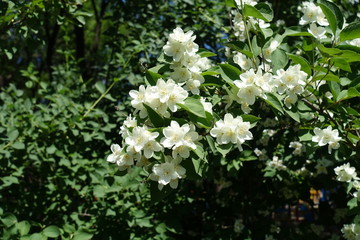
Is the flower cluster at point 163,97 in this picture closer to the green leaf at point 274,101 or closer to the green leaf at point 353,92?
the green leaf at point 274,101

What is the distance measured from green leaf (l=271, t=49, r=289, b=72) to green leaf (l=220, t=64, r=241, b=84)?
229 mm

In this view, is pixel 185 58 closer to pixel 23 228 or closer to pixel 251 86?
pixel 251 86

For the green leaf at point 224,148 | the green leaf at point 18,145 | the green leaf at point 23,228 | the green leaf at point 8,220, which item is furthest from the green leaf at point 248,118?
the green leaf at point 18,145

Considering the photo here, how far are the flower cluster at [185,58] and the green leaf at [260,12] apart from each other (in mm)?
268

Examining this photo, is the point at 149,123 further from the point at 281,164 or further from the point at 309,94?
the point at 281,164

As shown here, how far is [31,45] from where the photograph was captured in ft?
8.43

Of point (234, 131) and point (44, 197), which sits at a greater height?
point (234, 131)

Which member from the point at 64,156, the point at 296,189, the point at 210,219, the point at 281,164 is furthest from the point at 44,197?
the point at 296,189

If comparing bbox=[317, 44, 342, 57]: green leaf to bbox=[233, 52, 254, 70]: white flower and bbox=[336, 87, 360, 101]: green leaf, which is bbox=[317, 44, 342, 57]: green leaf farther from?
bbox=[233, 52, 254, 70]: white flower

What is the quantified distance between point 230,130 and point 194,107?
0.16m

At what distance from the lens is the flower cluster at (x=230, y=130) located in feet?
4.37

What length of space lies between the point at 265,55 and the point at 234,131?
0.58 metres

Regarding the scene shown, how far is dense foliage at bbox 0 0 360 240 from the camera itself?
136 cm

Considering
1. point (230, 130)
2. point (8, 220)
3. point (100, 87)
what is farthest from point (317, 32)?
point (8, 220)
